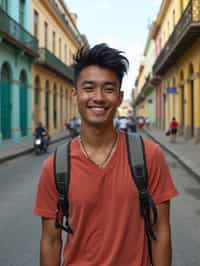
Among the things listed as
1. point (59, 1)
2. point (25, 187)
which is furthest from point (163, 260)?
point (59, 1)

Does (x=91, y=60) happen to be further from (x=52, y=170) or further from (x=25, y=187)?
(x=25, y=187)

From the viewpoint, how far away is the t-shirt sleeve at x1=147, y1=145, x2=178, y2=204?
5.80 feet

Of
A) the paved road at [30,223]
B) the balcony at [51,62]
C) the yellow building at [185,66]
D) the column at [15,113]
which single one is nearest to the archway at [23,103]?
the column at [15,113]

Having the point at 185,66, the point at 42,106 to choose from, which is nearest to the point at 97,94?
the point at 185,66

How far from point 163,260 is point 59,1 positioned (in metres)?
37.0

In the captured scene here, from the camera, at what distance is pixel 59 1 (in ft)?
119

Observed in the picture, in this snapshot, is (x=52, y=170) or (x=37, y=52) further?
(x=37, y=52)

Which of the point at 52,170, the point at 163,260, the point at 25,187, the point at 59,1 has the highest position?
the point at 59,1

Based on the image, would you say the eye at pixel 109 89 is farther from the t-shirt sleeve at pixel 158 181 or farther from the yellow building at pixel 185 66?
the yellow building at pixel 185 66

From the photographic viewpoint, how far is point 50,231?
185cm

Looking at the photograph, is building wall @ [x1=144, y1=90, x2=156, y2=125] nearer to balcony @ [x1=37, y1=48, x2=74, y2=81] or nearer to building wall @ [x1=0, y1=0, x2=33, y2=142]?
balcony @ [x1=37, y1=48, x2=74, y2=81]

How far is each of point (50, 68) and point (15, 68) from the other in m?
8.30

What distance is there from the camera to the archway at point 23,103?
2397 cm

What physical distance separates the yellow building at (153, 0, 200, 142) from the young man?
16030mm
